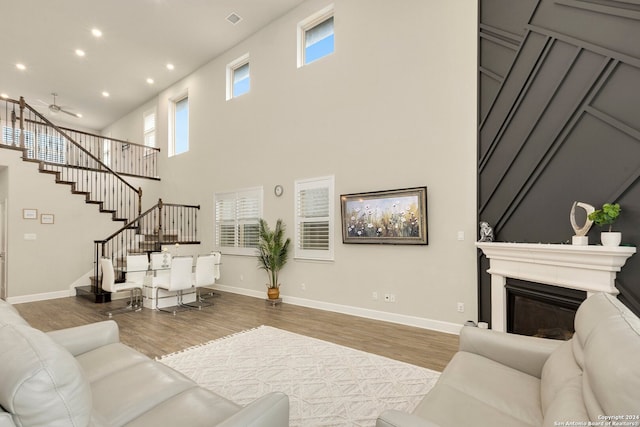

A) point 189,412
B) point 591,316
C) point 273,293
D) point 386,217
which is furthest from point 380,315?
point 189,412

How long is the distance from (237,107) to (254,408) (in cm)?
705

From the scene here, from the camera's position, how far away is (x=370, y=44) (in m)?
5.06

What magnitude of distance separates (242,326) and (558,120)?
4.72 metres

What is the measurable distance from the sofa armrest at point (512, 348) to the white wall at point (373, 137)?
2095 millimetres

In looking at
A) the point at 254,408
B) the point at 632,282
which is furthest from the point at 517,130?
the point at 254,408

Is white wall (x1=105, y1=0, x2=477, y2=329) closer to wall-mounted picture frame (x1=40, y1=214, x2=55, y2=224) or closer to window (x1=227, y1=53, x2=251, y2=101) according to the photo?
window (x1=227, y1=53, x2=251, y2=101)

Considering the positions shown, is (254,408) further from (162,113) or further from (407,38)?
(162,113)

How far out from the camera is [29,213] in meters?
6.42

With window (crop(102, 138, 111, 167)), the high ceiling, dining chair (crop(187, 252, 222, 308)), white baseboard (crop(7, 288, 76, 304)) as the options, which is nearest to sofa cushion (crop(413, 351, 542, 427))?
dining chair (crop(187, 252, 222, 308))

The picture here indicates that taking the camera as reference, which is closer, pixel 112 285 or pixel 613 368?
pixel 613 368

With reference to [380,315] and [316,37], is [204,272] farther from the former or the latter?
[316,37]

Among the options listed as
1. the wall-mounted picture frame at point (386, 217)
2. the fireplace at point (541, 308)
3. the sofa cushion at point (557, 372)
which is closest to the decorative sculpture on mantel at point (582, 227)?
the fireplace at point (541, 308)

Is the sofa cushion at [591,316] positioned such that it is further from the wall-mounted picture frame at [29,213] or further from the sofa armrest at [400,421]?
the wall-mounted picture frame at [29,213]

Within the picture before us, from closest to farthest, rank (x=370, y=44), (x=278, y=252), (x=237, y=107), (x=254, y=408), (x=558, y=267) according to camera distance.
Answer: (x=254, y=408), (x=558, y=267), (x=370, y=44), (x=278, y=252), (x=237, y=107)
